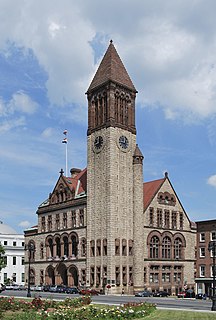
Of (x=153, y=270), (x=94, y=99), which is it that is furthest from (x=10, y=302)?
(x=94, y=99)

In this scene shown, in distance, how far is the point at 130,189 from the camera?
282 feet

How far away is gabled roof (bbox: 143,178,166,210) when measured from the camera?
88.6 m

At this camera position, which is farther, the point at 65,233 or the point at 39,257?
the point at 39,257

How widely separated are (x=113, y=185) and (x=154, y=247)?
1355cm

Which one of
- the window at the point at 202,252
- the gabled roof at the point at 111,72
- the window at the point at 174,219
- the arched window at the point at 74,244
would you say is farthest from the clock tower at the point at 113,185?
the window at the point at 202,252

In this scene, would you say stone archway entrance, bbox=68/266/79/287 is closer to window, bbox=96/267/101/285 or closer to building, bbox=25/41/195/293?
building, bbox=25/41/195/293

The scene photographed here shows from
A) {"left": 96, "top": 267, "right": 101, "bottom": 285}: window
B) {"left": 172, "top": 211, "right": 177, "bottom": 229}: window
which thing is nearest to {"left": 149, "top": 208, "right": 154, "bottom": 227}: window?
{"left": 172, "top": 211, "right": 177, "bottom": 229}: window

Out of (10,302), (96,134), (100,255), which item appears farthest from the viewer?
(96,134)

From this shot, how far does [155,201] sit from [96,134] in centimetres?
1531

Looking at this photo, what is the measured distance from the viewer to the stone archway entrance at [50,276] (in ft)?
315

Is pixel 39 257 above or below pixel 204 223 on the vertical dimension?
below

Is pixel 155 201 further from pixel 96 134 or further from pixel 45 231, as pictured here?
pixel 45 231

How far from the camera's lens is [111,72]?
87.9 meters

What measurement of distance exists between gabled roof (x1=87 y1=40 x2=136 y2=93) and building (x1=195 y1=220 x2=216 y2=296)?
88.7ft
